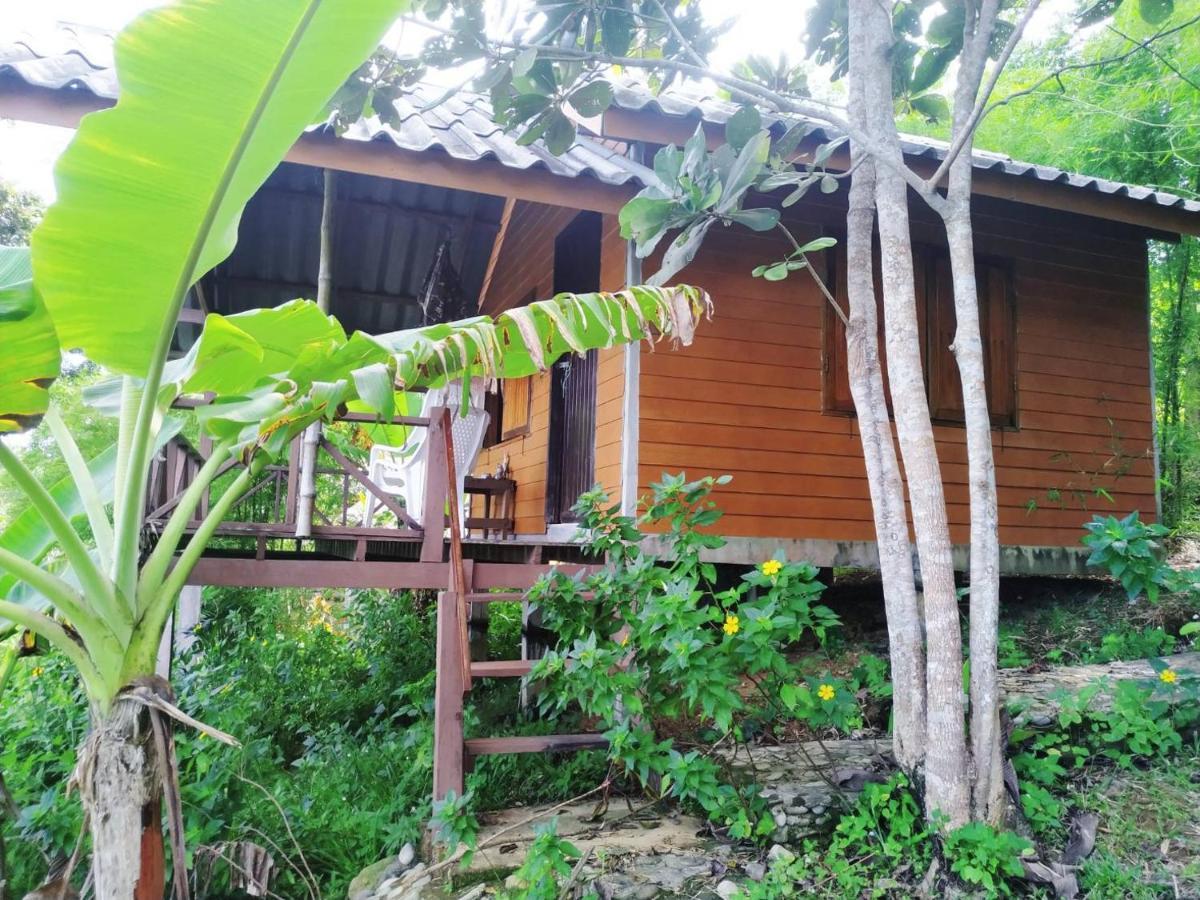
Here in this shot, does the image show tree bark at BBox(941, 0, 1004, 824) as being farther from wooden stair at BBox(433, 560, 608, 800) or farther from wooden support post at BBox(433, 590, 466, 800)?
wooden support post at BBox(433, 590, 466, 800)

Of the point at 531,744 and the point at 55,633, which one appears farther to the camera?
the point at 531,744

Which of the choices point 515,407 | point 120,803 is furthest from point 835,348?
point 120,803

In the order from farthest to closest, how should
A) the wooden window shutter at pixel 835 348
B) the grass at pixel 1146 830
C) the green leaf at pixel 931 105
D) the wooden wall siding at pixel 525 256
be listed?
the wooden wall siding at pixel 525 256, the wooden window shutter at pixel 835 348, the green leaf at pixel 931 105, the grass at pixel 1146 830

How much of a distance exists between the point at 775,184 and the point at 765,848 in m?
2.82

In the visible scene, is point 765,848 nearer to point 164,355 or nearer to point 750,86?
point 164,355

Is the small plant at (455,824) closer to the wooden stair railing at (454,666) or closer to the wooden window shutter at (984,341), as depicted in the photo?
the wooden stair railing at (454,666)

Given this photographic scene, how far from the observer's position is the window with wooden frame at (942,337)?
563cm

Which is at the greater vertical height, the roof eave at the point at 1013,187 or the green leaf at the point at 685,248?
the roof eave at the point at 1013,187

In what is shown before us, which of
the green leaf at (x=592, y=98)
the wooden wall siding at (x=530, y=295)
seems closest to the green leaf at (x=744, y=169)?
the green leaf at (x=592, y=98)

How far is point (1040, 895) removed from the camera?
2.72 m

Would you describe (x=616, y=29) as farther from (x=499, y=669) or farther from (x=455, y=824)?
(x=455, y=824)

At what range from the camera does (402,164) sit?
426 centimetres

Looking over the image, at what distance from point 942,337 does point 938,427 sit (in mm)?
676

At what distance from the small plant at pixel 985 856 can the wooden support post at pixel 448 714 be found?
6.75 feet
